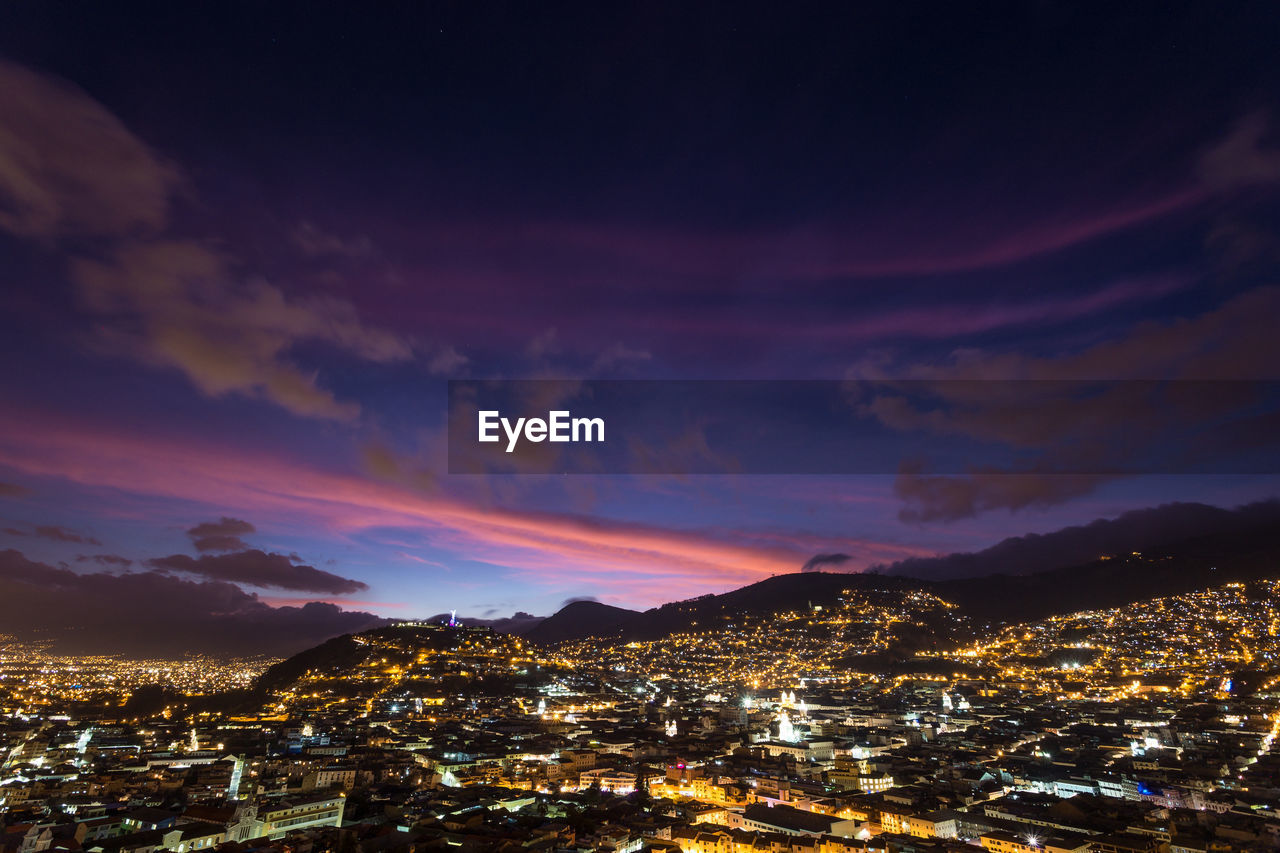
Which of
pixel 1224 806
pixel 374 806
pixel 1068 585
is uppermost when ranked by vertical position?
pixel 1068 585

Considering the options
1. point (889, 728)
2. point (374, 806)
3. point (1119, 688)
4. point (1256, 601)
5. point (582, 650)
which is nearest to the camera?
point (374, 806)

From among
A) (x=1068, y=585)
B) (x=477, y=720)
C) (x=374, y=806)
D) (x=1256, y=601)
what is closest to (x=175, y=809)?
(x=374, y=806)

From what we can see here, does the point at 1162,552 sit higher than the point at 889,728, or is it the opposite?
the point at 1162,552

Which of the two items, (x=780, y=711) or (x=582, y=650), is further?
(x=582, y=650)

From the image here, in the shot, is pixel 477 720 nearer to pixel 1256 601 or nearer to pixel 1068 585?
pixel 1256 601

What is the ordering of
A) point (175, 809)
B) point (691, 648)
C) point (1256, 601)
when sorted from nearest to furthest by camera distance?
point (175, 809) < point (1256, 601) < point (691, 648)

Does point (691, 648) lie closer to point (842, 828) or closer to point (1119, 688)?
point (1119, 688)

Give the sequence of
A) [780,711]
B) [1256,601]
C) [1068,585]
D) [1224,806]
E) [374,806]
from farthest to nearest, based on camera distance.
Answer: [1068,585] → [1256,601] → [780,711] → [1224,806] → [374,806]

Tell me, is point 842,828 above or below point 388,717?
below

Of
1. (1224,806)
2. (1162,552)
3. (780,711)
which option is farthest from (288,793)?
(1162,552)
